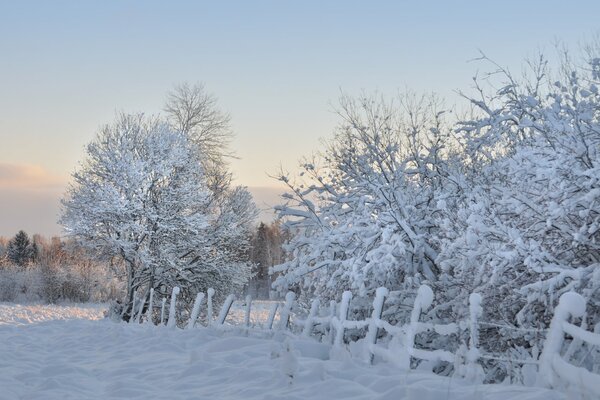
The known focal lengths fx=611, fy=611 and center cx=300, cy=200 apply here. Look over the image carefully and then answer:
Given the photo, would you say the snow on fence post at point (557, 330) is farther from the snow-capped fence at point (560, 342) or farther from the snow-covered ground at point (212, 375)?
the snow-covered ground at point (212, 375)

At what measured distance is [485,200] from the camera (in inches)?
381

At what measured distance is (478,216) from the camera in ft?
28.2

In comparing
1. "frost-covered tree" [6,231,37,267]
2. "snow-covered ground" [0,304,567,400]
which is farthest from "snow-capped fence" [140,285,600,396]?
"frost-covered tree" [6,231,37,267]

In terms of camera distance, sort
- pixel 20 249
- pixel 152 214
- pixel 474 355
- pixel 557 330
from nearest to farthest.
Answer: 1. pixel 557 330
2. pixel 474 355
3. pixel 152 214
4. pixel 20 249

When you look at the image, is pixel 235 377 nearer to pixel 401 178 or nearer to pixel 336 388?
pixel 336 388

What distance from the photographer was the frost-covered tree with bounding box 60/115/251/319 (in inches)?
899

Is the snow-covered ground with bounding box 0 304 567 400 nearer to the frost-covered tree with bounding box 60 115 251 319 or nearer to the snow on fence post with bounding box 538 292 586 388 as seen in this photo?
the snow on fence post with bounding box 538 292 586 388

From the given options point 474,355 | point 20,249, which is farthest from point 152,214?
point 20,249

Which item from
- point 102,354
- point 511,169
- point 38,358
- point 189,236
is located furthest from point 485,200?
point 189,236

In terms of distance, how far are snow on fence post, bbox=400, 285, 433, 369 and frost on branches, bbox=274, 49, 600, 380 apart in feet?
1.82

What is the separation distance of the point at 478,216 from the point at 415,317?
7.72 ft

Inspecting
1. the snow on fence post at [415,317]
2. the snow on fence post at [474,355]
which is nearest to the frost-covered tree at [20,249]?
the snow on fence post at [415,317]

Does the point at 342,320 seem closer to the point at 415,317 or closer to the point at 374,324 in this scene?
the point at 374,324

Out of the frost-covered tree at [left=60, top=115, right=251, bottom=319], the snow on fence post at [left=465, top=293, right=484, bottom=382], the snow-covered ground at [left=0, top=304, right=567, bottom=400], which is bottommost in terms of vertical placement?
the snow-covered ground at [left=0, top=304, right=567, bottom=400]
